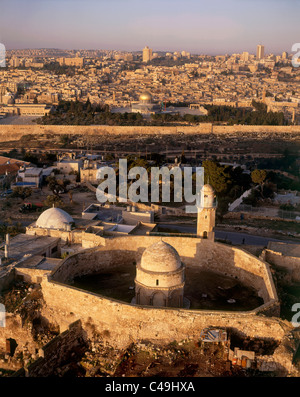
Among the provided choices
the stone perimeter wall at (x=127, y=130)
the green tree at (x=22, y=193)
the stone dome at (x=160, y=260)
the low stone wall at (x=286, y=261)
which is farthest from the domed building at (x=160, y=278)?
the stone perimeter wall at (x=127, y=130)

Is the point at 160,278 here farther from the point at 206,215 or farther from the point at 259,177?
the point at 259,177

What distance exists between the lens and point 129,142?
35.2 m

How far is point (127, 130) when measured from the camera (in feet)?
125

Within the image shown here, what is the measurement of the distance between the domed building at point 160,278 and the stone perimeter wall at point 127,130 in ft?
96.8

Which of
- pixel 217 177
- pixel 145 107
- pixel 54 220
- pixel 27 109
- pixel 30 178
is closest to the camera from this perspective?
pixel 54 220

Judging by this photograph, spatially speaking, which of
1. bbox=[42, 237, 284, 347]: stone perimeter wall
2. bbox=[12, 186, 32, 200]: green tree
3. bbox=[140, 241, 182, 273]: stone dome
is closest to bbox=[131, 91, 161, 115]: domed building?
bbox=[12, 186, 32, 200]: green tree

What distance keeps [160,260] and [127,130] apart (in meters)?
30.0

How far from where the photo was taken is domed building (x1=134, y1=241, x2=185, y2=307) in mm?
8750

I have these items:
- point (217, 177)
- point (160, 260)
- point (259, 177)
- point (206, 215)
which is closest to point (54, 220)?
point (206, 215)

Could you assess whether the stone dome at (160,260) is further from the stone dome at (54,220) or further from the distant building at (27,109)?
the distant building at (27,109)

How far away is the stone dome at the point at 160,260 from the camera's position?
875 centimetres

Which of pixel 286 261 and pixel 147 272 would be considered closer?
pixel 147 272

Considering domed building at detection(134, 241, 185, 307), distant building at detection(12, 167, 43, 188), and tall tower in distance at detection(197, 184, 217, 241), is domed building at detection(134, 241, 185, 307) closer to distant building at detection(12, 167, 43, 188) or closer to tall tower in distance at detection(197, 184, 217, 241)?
tall tower in distance at detection(197, 184, 217, 241)

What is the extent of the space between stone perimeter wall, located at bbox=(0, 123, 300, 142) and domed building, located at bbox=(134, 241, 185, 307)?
2950 centimetres
